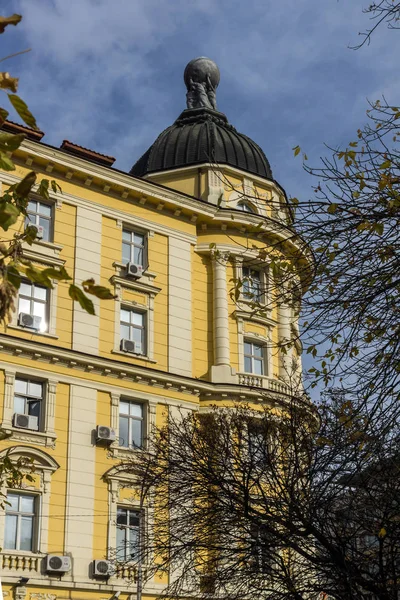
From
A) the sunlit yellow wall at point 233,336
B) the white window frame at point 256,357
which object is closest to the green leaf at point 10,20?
the sunlit yellow wall at point 233,336

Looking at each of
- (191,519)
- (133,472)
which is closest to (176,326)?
(133,472)

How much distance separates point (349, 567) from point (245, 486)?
388 cm

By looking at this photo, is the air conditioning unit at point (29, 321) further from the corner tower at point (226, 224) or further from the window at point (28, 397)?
the corner tower at point (226, 224)

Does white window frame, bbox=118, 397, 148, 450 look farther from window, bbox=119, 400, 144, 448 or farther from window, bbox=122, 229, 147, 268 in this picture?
window, bbox=122, 229, 147, 268

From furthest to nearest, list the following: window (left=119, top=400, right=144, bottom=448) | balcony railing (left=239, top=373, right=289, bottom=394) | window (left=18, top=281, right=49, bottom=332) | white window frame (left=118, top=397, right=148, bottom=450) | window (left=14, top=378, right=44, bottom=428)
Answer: balcony railing (left=239, top=373, right=289, bottom=394)
window (left=119, top=400, right=144, bottom=448)
white window frame (left=118, top=397, right=148, bottom=450)
window (left=18, top=281, right=49, bottom=332)
window (left=14, top=378, right=44, bottom=428)

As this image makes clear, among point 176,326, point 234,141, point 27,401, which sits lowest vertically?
point 27,401

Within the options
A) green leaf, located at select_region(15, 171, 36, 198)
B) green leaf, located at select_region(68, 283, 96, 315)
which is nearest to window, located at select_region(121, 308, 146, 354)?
green leaf, located at select_region(15, 171, 36, 198)

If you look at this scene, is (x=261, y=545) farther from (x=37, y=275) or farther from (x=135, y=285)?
(x=135, y=285)

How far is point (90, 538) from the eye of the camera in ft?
84.2

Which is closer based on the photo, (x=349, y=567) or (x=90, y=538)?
(x=349, y=567)

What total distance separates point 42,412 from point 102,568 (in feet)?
15.2

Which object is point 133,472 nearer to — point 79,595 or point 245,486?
point 79,595

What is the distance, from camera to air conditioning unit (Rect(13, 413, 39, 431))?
2506 cm

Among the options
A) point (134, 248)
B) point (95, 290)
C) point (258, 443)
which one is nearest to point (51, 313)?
point (134, 248)
